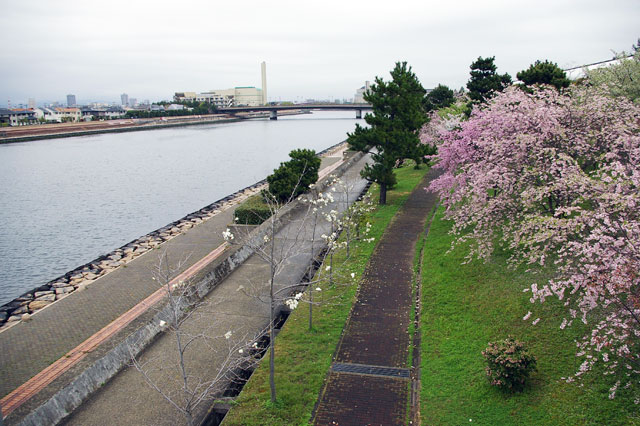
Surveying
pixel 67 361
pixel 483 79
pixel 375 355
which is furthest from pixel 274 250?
pixel 483 79

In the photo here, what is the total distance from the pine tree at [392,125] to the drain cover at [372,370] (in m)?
18.2

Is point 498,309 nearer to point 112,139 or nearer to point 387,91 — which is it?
point 387,91

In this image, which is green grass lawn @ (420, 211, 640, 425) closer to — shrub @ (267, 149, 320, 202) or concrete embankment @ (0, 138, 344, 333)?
shrub @ (267, 149, 320, 202)

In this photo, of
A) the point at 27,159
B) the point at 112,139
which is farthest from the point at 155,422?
the point at 112,139

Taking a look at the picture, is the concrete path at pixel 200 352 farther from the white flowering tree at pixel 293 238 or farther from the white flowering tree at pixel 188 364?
the white flowering tree at pixel 293 238

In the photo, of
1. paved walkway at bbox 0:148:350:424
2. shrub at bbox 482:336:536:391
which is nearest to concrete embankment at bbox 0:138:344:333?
paved walkway at bbox 0:148:350:424

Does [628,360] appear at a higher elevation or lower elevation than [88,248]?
higher

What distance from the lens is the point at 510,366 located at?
10867mm

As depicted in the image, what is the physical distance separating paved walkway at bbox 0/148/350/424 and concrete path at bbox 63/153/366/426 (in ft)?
3.66

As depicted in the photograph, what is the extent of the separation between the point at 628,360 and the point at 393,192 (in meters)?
25.1

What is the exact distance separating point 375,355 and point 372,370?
75 centimetres

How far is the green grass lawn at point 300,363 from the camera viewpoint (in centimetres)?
1091

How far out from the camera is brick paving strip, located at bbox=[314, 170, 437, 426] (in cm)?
1093

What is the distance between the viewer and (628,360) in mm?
10352
